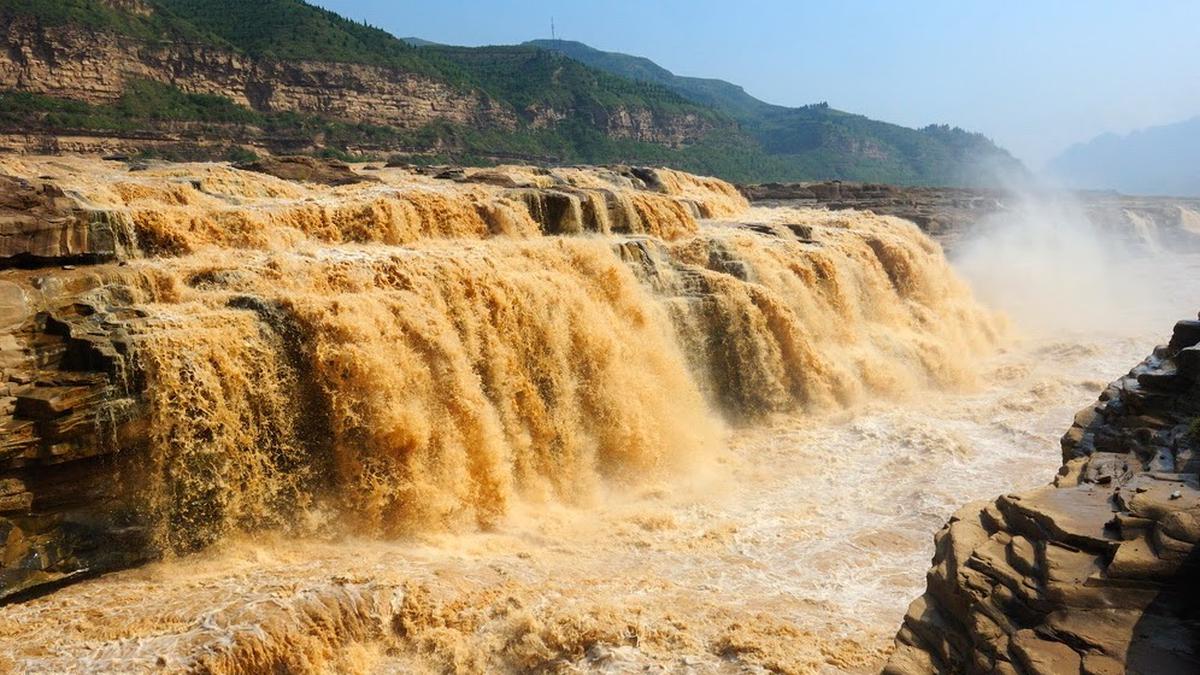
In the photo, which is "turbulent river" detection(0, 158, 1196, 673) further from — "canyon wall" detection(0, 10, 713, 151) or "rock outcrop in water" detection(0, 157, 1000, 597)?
"canyon wall" detection(0, 10, 713, 151)

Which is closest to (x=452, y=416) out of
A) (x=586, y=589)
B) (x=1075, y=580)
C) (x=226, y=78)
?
(x=586, y=589)

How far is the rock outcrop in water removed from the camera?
6781 millimetres

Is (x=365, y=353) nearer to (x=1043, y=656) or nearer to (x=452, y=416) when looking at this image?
(x=452, y=416)

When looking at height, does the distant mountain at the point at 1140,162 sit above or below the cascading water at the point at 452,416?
above

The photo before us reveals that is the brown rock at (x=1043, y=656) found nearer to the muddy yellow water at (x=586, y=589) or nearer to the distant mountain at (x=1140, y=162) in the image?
the muddy yellow water at (x=586, y=589)

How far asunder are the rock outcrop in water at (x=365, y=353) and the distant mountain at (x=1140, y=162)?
12620cm

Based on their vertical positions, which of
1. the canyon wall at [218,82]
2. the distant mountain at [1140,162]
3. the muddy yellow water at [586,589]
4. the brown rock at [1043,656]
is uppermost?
the distant mountain at [1140,162]

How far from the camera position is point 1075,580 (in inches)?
170

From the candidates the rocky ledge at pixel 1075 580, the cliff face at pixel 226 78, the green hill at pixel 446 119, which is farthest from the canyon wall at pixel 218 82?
the rocky ledge at pixel 1075 580

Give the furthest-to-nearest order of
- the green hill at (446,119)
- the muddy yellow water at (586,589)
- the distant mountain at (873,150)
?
the distant mountain at (873,150)
the green hill at (446,119)
the muddy yellow water at (586,589)

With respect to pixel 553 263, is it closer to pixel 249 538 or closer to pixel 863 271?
pixel 249 538

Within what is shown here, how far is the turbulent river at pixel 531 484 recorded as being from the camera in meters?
5.92

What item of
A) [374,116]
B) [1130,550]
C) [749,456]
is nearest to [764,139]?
[374,116]

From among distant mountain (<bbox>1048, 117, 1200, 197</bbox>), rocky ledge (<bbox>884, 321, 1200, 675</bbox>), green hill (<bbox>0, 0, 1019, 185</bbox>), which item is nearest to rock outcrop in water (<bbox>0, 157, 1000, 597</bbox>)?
rocky ledge (<bbox>884, 321, 1200, 675</bbox>)
